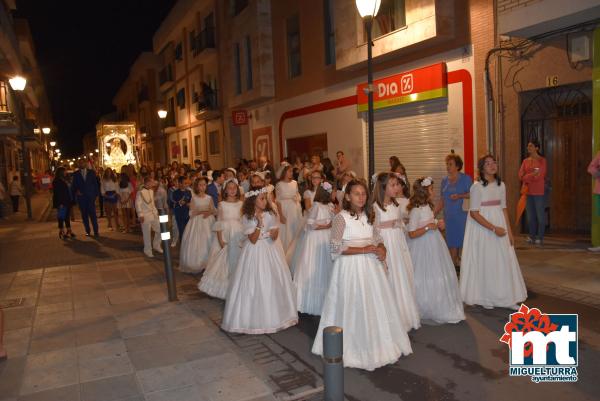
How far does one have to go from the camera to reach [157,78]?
42938 millimetres

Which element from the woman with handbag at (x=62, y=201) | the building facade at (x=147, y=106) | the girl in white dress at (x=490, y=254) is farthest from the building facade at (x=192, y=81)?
the girl in white dress at (x=490, y=254)

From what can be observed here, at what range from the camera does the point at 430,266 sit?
19.5ft

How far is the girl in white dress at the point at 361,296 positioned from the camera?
4574 millimetres

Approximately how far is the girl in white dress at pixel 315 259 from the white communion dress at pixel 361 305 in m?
1.57

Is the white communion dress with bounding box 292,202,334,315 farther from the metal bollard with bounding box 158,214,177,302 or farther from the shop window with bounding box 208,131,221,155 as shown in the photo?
the shop window with bounding box 208,131,221,155

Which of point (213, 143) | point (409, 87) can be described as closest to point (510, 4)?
point (409, 87)

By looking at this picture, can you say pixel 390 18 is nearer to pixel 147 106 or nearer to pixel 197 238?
pixel 197 238

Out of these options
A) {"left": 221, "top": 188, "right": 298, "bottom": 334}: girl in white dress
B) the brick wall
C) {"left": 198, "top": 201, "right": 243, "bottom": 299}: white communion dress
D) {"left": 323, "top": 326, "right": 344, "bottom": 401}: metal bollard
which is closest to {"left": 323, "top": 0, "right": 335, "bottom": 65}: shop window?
the brick wall

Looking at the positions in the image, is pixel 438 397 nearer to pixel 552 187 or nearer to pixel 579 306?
pixel 579 306

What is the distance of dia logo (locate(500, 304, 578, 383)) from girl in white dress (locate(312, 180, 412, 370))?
3.16 feet

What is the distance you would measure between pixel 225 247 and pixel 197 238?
6.15ft

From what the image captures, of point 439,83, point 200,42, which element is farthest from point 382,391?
point 200,42

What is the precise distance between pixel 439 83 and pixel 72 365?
9.76 meters

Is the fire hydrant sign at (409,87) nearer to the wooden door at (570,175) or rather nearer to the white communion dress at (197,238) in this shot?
the wooden door at (570,175)
